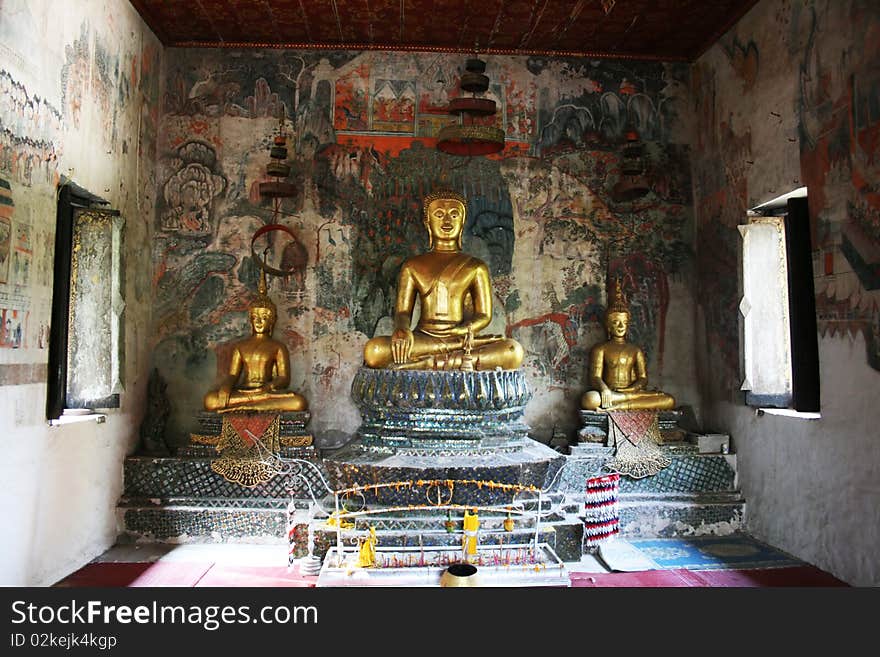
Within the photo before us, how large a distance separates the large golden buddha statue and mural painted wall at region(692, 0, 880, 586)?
193 cm

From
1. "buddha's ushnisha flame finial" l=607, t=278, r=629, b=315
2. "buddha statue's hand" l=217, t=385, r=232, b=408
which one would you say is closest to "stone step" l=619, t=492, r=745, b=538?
"buddha's ushnisha flame finial" l=607, t=278, r=629, b=315

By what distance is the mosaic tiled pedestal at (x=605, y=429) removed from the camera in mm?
5285

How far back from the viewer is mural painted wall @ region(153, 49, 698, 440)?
19.1ft

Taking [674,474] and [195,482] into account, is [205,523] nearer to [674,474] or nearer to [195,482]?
[195,482]

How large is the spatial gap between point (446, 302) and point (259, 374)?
5.41 ft

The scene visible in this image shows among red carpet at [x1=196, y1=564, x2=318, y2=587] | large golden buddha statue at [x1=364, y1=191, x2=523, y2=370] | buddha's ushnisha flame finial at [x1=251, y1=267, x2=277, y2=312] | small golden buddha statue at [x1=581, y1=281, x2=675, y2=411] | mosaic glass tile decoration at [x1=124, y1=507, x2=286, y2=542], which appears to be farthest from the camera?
buddha's ushnisha flame finial at [x1=251, y1=267, x2=277, y2=312]

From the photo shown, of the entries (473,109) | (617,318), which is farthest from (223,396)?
(617,318)

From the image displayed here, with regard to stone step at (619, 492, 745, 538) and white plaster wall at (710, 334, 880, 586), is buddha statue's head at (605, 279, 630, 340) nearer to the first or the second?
white plaster wall at (710, 334, 880, 586)

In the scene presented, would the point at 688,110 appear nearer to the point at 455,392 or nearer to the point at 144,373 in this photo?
the point at 455,392

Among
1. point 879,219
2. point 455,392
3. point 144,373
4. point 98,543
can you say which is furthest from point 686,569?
point 144,373

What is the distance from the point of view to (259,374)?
542cm

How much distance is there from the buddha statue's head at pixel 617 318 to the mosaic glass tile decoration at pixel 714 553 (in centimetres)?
176

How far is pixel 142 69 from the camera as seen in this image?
5410 mm

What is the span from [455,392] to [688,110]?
12.2ft
